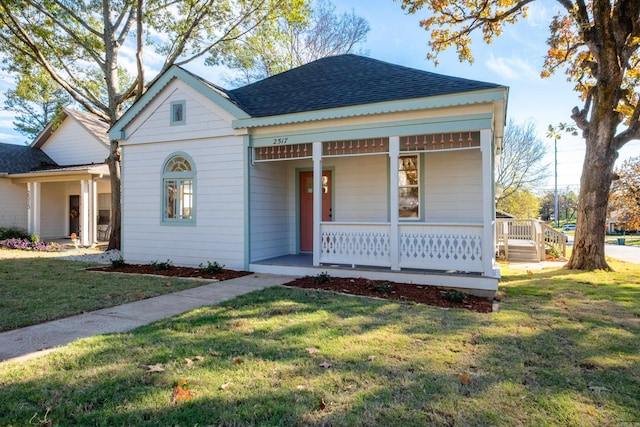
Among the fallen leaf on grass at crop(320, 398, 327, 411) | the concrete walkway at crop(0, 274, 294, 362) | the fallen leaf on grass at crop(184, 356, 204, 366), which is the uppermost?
the fallen leaf on grass at crop(184, 356, 204, 366)

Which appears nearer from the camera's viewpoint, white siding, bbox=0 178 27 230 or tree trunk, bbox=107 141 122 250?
tree trunk, bbox=107 141 122 250

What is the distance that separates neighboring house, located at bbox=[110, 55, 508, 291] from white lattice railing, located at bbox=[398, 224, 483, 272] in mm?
20

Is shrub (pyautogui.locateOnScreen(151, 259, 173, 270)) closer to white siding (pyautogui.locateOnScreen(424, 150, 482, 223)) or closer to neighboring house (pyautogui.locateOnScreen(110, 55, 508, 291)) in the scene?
neighboring house (pyautogui.locateOnScreen(110, 55, 508, 291))

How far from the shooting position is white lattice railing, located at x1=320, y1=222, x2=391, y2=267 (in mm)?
7957

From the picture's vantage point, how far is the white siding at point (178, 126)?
30.7 feet

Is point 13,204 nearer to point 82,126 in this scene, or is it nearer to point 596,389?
point 82,126

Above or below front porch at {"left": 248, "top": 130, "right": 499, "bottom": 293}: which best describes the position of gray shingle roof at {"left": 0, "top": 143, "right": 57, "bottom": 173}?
above

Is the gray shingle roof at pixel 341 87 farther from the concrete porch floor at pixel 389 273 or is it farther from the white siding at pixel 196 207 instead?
the concrete porch floor at pixel 389 273

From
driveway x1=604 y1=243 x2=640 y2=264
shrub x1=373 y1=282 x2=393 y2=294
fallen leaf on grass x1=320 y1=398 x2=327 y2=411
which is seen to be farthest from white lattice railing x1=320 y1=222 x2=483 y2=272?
driveway x1=604 y1=243 x2=640 y2=264

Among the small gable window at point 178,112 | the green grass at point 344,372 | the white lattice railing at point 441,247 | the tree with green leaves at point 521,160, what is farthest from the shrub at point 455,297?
the tree with green leaves at point 521,160

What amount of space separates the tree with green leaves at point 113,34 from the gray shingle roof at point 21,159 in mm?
5327

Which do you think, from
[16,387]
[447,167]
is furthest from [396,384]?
[447,167]

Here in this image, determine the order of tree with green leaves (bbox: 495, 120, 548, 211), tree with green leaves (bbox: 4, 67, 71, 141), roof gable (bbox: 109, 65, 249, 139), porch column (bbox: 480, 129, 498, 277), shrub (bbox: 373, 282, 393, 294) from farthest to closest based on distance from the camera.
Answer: tree with green leaves (bbox: 495, 120, 548, 211) < tree with green leaves (bbox: 4, 67, 71, 141) < roof gable (bbox: 109, 65, 249, 139) < porch column (bbox: 480, 129, 498, 277) < shrub (bbox: 373, 282, 393, 294)

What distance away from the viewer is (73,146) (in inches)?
766
